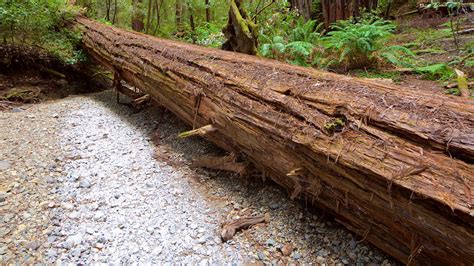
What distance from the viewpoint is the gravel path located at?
275 centimetres

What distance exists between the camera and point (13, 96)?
726cm

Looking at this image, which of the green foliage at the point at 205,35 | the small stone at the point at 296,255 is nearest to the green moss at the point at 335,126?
the small stone at the point at 296,255

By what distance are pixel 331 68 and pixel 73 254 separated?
5.68 metres

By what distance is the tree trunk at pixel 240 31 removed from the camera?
6.45 metres

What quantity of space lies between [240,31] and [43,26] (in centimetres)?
510

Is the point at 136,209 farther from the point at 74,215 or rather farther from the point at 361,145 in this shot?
the point at 361,145

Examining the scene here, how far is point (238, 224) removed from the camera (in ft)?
10.0

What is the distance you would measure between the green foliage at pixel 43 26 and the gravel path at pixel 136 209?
3393 millimetres

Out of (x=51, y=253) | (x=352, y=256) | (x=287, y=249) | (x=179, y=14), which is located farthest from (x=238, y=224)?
(x=179, y=14)

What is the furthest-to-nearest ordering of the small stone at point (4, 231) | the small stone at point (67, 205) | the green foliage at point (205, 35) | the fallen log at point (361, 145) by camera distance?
the green foliage at point (205, 35), the small stone at point (67, 205), the small stone at point (4, 231), the fallen log at point (361, 145)

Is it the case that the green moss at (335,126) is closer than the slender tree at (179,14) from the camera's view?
Yes

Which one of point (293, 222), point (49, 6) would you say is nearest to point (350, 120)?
point (293, 222)

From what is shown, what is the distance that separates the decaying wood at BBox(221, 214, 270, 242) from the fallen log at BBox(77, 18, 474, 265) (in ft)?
1.38

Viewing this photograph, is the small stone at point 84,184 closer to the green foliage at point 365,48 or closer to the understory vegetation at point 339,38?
the understory vegetation at point 339,38
